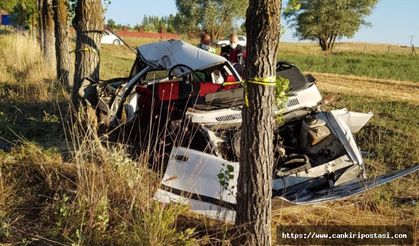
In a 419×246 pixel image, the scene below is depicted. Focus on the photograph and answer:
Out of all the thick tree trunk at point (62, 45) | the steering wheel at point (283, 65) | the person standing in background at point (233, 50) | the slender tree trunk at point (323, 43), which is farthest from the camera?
the slender tree trunk at point (323, 43)

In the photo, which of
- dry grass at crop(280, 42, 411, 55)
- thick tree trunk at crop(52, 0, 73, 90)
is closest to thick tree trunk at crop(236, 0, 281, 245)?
thick tree trunk at crop(52, 0, 73, 90)

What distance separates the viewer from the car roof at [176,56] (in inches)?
208

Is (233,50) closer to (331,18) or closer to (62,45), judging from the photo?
(62,45)

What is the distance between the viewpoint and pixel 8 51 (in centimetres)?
1435

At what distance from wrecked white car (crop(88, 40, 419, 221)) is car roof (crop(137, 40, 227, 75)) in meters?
0.01

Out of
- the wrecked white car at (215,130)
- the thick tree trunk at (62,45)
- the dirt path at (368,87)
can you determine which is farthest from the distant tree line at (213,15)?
the wrecked white car at (215,130)

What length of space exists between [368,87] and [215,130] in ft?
41.5

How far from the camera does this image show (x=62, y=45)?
1086 centimetres

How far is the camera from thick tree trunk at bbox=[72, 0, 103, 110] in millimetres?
6559

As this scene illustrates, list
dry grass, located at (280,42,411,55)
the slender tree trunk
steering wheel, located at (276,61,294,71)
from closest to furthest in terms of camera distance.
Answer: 1. steering wheel, located at (276,61,294,71)
2. dry grass, located at (280,42,411,55)
3. the slender tree trunk

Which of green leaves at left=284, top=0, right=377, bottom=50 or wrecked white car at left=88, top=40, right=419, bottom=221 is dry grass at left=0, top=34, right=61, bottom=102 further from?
green leaves at left=284, top=0, right=377, bottom=50

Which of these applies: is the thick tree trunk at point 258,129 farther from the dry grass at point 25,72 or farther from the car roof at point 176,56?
the dry grass at point 25,72

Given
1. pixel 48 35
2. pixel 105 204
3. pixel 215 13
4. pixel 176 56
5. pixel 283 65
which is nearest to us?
pixel 105 204

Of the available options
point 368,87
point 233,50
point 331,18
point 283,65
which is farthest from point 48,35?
point 331,18
